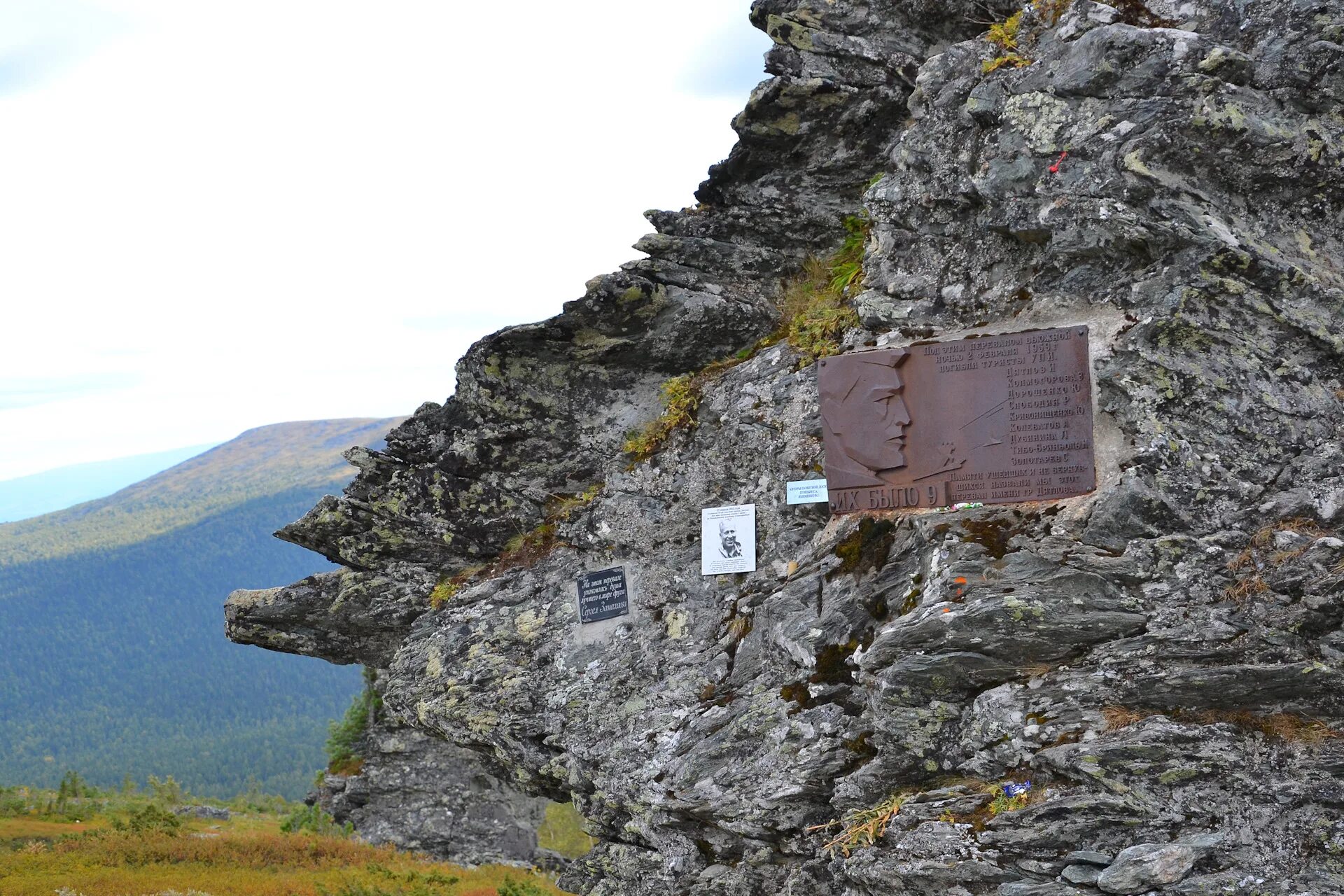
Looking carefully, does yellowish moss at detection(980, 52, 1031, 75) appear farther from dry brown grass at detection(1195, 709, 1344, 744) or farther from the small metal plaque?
the small metal plaque

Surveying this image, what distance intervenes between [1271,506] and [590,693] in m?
7.00

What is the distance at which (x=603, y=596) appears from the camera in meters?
11.2

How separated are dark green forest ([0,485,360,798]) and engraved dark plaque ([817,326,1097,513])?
180 ft

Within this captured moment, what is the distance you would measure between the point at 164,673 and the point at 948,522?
80706 millimetres

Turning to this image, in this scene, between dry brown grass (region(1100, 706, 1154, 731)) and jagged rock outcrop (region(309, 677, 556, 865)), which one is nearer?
dry brown grass (region(1100, 706, 1154, 731))

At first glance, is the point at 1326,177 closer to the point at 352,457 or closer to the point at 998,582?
the point at 998,582

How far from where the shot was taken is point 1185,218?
8.20 m

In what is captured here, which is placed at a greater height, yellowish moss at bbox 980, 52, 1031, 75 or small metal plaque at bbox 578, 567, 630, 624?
yellowish moss at bbox 980, 52, 1031, 75

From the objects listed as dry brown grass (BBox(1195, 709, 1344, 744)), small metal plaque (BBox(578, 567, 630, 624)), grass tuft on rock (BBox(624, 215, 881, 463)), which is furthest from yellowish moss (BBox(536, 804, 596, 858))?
dry brown grass (BBox(1195, 709, 1344, 744))

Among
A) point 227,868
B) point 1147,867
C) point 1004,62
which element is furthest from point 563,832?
point 1004,62

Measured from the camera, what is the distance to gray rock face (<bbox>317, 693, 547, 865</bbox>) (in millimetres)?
19906

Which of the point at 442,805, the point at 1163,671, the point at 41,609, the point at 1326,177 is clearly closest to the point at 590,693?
the point at 1163,671

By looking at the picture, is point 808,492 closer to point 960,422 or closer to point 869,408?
point 869,408

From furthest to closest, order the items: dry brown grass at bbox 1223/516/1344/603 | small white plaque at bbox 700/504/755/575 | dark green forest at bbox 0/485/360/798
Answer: dark green forest at bbox 0/485/360/798 → small white plaque at bbox 700/504/755/575 → dry brown grass at bbox 1223/516/1344/603
